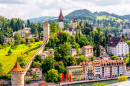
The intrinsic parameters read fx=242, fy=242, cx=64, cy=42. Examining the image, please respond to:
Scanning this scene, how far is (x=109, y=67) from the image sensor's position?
38000mm

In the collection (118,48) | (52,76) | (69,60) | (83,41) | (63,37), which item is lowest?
(52,76)

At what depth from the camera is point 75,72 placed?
119 ft

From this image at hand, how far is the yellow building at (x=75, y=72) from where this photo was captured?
3606 centimetres

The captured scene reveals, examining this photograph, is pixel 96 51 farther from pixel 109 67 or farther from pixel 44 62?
pixel 44 62

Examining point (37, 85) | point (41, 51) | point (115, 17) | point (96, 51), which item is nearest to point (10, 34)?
point (41, 51)

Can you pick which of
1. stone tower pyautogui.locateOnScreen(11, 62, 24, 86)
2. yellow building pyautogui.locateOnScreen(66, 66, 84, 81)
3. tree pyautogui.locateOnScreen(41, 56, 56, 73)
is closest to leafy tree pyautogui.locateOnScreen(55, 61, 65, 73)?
tree pyautogui.locateOnScreen(41, 56, 56, 73)

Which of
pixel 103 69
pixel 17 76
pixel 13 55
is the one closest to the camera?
pixel 17 76

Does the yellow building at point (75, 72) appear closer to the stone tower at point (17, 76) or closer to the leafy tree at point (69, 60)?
the leafy tree at point (69, 60)

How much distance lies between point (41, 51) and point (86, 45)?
9756 mm

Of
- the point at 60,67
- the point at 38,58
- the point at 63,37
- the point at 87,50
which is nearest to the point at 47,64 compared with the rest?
the point at 60,67

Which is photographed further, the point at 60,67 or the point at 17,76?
the point at 60,67

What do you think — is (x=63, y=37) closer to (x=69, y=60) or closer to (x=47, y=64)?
(x=69, y=60)

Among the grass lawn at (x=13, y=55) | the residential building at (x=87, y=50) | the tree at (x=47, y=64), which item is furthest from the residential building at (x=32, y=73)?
the residential building at (x=87, y=50)

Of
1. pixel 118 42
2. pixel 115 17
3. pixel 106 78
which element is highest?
pixel 115 17
